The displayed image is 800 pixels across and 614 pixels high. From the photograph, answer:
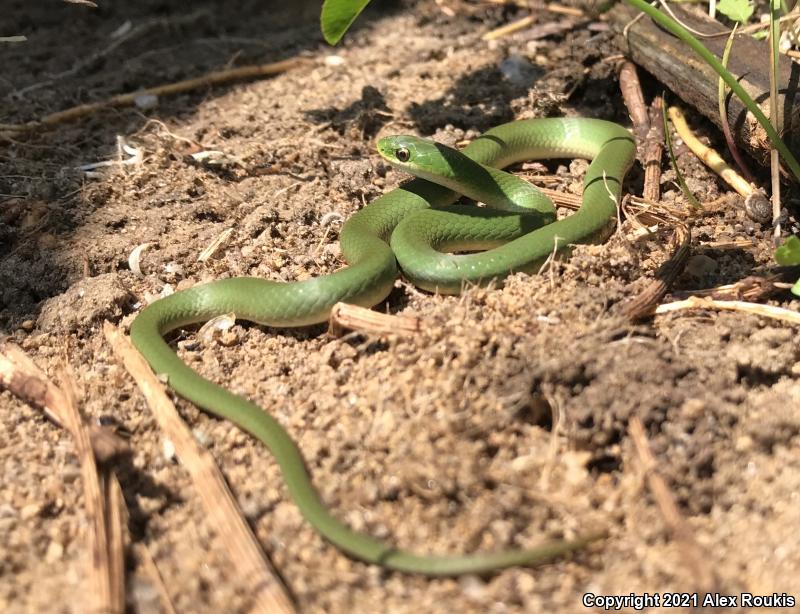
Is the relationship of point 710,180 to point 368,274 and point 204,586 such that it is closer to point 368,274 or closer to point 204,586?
point 368,274

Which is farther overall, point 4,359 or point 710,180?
point 710,180

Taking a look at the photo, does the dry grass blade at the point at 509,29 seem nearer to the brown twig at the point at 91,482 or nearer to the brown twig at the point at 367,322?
the brown twig at the point at 367,322

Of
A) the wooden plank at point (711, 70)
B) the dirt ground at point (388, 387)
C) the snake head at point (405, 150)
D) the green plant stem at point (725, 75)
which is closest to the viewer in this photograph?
the dirt ground at point (388, 387)

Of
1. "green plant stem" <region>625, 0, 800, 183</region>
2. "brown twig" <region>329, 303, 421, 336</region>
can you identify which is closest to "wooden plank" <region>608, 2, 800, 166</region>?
"green plant stem" <region>625, 0, 800, 183</region>

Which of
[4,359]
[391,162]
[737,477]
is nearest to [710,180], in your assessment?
[391,162]

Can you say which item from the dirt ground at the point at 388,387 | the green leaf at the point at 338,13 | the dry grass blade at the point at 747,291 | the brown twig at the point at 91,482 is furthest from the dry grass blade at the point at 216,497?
the dry grass blade at the point at 747,291

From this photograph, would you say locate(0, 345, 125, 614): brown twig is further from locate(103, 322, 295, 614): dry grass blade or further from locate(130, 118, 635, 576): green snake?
locate(130, 118, 635, 576): green snake

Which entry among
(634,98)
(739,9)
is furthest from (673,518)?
(634,98)
